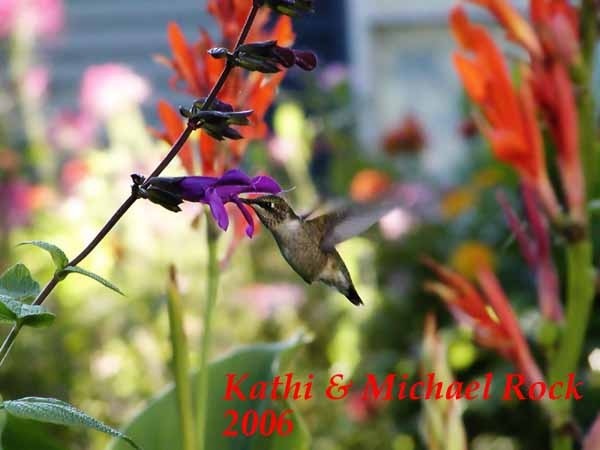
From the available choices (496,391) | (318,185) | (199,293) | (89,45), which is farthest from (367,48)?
(496,391)

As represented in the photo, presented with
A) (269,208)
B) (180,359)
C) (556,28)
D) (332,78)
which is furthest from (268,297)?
(269,208)

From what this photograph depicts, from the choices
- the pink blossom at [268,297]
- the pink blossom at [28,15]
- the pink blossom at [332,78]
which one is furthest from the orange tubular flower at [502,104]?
the pink blossom at [332,78]

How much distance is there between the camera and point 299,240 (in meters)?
0.65

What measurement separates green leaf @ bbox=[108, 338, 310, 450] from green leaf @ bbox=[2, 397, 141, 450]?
269 mm

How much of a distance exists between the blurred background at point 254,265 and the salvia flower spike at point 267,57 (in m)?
0.96

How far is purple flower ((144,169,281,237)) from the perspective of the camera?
574mm

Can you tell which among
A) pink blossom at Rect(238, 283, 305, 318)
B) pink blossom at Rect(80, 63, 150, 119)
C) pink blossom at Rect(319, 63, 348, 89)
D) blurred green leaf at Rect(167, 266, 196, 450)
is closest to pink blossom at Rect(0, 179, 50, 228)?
pink blossom at Rect(80, 63, 150, 119)

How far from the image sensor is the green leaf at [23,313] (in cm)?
54

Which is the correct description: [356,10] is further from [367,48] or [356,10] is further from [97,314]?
[97,314]

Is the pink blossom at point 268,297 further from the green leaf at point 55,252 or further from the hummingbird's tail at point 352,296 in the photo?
the green leaf at point 55,252

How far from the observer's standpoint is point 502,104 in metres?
0.88

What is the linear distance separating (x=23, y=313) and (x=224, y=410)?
427mm

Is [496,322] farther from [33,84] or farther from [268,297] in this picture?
[33,84]

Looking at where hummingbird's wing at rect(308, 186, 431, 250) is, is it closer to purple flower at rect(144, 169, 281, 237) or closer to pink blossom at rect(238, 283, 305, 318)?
purple flower at rect(144, 169, 281, 237)
